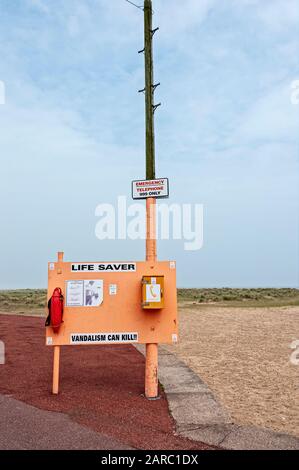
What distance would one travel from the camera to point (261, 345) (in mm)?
13352

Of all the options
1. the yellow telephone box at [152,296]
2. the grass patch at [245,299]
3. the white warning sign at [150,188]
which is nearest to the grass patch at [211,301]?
the grass patch at [245,299]

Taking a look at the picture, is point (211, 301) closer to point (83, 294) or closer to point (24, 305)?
point (24, 305)

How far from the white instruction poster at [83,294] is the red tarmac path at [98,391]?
1.48 m

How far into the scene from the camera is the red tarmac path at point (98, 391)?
18.3ft

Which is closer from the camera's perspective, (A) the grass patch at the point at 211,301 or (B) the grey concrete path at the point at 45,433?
(B) the grey concrete path at the point at 45,433

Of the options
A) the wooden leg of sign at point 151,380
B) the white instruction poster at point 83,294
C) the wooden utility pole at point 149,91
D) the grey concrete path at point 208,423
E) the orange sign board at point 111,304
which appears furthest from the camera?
the wooden utility pole at point 149,91

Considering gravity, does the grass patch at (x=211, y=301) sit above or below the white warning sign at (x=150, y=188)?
below

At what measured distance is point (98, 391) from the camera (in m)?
7.75

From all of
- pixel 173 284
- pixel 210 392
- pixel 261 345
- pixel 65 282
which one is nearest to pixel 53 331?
pixel 65 282

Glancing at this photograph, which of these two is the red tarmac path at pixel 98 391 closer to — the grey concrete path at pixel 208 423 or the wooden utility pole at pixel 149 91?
the grey concrete path at pixel 208 423

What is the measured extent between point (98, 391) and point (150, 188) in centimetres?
362

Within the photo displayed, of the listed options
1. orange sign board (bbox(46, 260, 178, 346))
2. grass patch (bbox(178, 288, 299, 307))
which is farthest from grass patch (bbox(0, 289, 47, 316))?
orange sign board (bbox(46, 260, 178, 346))

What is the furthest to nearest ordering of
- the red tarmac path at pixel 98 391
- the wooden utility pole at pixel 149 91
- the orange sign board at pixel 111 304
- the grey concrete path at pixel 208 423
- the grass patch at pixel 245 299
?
the grass patch at pixel 245 299, the wooden utility pole at pixel 149 91, the orange sign board at pixel 111 304, the red tarmac path at pixel 98 391, the grey concrete path at pixel 208 423

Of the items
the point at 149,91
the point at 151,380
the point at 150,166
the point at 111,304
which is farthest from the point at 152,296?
the point at 149,91
